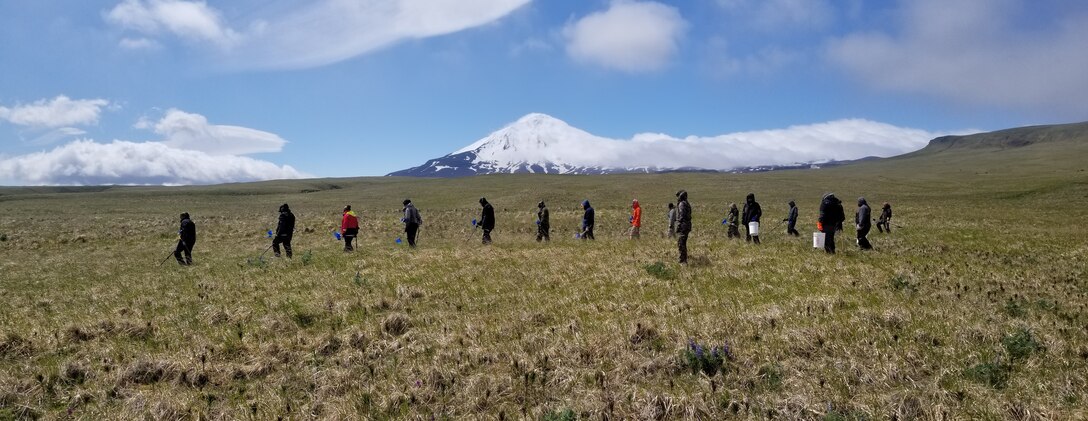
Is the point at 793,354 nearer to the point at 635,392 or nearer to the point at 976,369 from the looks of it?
the point at 976,369

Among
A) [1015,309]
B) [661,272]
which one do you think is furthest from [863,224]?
[1015,309]

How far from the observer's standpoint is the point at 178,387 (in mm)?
7348

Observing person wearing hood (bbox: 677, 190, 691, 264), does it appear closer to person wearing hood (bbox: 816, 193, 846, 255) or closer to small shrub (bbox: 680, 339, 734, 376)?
person wearing hood (bbox: 816, 193, 846, 255)

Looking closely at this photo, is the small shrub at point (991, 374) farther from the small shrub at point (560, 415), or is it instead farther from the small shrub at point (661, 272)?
the small shrub at point (661, 272)

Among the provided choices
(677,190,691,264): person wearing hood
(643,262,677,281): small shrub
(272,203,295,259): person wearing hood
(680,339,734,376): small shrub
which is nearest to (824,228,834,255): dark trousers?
(677,190,691,264): person wearing hood

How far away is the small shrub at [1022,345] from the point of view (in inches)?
264

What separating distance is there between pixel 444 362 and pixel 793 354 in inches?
180

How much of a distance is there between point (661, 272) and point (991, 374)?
683 centimetres

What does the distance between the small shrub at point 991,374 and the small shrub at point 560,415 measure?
442 centimetres

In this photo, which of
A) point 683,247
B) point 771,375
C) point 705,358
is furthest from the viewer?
point 683,247

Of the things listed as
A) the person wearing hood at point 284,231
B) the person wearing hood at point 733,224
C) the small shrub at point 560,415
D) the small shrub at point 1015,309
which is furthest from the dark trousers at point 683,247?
the person wearing hood at point 284,231

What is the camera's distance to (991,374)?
20.1ft

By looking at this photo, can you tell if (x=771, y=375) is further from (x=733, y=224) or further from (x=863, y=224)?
(x=733, y=224)

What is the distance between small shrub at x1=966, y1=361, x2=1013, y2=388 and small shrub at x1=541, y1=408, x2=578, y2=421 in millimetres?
4420
